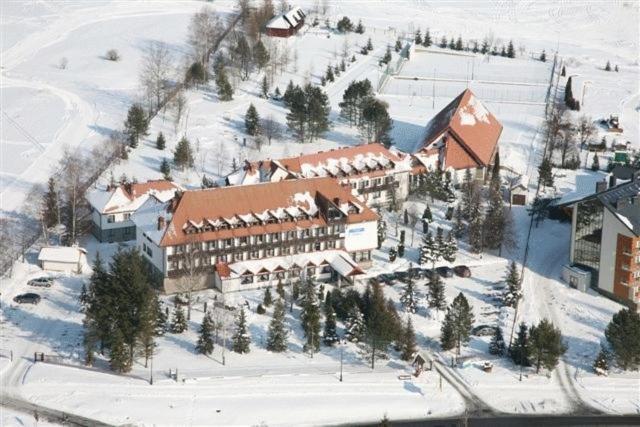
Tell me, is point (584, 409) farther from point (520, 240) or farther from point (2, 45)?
point (2, 45)

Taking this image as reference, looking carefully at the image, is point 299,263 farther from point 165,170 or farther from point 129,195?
point 165,170

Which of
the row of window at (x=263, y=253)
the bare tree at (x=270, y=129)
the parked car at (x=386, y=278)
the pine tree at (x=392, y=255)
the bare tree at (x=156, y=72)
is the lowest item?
the parked car at (x=386, y=278)

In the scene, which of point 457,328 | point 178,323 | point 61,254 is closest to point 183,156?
point 61,254

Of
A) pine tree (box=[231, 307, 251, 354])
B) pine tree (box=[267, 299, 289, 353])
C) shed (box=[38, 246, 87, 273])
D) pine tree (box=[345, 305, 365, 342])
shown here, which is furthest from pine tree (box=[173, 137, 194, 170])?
pine tree (box=[345, 305, 365, 342])

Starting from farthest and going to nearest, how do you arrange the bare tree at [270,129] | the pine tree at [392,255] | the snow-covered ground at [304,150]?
the bare tree at [270,129]
the pine tree at [392,255]
the snow-covered ground at [304,150]

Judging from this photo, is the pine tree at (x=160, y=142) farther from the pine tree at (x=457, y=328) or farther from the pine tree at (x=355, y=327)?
the pine tree at (x=457, y=328)

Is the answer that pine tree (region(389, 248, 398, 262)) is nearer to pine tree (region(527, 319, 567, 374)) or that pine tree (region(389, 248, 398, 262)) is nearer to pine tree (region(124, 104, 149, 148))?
pine tree (region(527, 319, 567, 374))

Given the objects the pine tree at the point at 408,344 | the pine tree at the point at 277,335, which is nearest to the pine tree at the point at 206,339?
the pine tree at the point at 277,335

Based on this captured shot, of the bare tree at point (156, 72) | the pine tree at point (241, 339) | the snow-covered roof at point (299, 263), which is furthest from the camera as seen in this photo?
the bare tree at point (156, 72)
